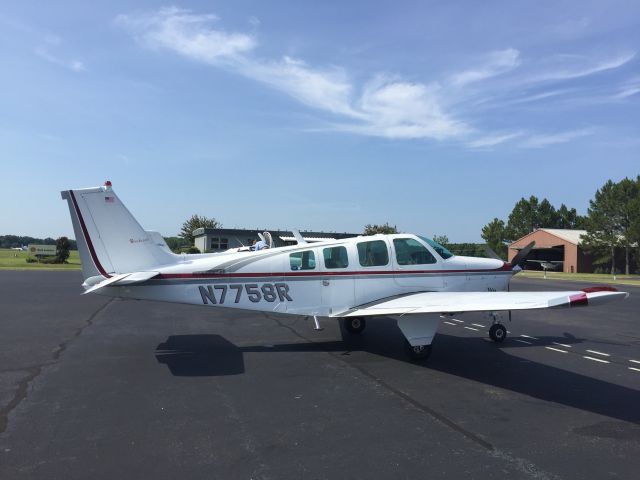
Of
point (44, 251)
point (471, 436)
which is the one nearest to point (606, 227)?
point (471, 436)

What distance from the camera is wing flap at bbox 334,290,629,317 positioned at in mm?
6047

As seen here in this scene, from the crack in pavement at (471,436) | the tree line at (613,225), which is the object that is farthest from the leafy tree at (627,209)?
the crack in pavement at (471,436)

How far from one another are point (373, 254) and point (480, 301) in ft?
7.93

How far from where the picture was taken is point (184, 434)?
16.3 feet

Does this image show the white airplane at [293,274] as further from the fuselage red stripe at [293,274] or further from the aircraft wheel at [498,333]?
the aircraft wheel at [498,333]

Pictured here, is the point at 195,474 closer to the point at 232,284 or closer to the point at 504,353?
the point at 232,284

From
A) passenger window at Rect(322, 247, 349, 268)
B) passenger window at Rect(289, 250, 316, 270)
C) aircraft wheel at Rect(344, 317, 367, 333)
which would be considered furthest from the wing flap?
aircraft wheel at Rect(344, 317, 367, 333)

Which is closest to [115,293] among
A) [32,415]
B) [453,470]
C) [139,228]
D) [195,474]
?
[139,228]

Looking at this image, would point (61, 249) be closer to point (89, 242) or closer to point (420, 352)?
point (89, 242)

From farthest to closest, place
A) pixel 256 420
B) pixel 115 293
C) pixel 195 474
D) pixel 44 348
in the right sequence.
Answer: pixel 44 348, pixel 115 293, pixel 256 420, pixel 195 474

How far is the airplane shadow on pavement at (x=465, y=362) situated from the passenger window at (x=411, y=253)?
1.82m

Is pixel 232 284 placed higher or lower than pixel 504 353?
higher

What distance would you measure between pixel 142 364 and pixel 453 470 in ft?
18.8

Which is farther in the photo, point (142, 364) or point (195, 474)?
point (142, 364)
